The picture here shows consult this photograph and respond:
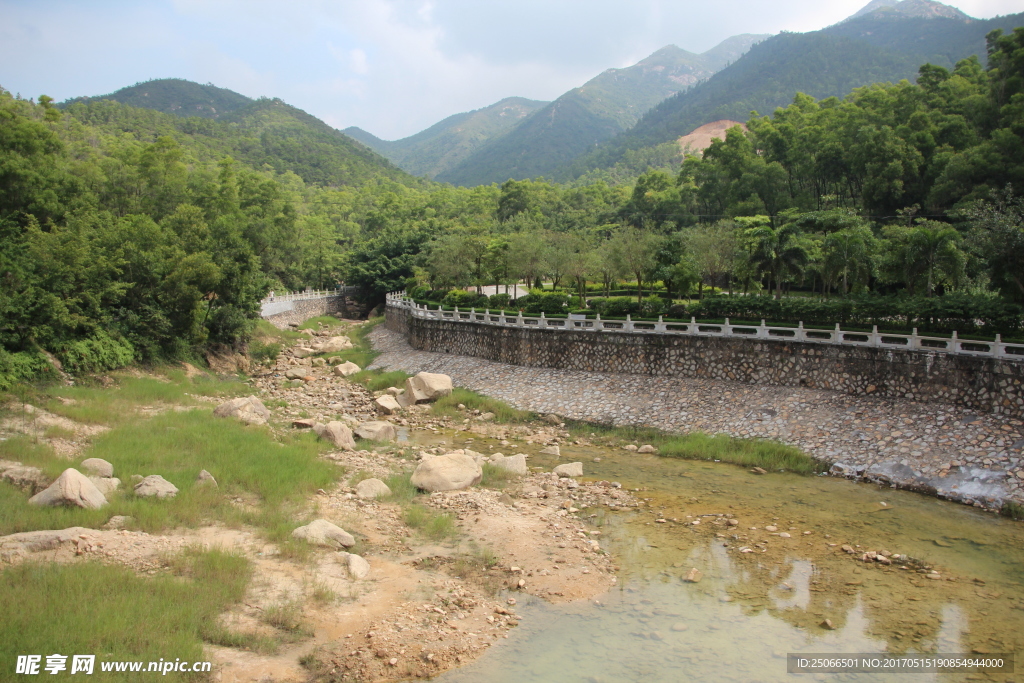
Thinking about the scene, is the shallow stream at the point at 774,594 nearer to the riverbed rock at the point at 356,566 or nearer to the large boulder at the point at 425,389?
the riverbed rock at the point at 356,566

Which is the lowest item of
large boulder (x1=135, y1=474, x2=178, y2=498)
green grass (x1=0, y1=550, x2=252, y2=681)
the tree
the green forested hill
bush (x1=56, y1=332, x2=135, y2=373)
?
green grass (x1=0, y1=550, x2=252, y2=681)

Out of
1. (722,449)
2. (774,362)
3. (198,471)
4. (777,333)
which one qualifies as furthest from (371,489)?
(777,333)

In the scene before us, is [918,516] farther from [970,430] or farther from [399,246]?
[399,246]

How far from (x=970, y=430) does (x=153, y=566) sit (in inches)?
900

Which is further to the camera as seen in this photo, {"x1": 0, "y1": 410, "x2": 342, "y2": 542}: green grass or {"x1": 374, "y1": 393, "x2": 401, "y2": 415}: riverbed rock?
{"x1": 374, "y1": 393, "x2": 401, "y2": 415}: riverbed rock

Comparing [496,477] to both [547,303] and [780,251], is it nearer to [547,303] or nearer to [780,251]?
[780,251]

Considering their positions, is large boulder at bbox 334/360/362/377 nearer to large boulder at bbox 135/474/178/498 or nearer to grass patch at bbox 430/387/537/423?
grass patch at bbox 430/387/537/423

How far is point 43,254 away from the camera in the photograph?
2495cm

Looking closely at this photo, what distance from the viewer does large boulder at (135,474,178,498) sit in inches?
593

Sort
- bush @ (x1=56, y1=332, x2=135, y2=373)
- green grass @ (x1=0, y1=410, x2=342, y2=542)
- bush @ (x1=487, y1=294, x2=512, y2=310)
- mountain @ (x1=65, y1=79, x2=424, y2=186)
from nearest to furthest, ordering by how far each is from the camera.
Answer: green grass @ (x1=0, y1=410, x2=342, y2=542) → bush @ (x1=56, y1=332, x2=135, y2=373) → bush @ (x1=487, y1=294, x2=512, y2=310) → mountain @ (x1=65, y1=79, x2=424, y2=186)

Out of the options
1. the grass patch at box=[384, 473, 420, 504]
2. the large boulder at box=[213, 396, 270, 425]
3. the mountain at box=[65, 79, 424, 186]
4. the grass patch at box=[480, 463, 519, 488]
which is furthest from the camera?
the mountain at box=[65, 79, 424, 186]

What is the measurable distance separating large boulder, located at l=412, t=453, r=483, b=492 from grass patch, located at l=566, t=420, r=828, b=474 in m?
7.54

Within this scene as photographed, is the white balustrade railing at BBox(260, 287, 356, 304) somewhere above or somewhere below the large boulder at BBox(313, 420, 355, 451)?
above

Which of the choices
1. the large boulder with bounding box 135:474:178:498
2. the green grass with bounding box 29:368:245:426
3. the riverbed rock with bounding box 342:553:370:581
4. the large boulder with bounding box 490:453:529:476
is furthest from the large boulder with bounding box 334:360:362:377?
the riverbed rock with bounding box 342:553:370:581
